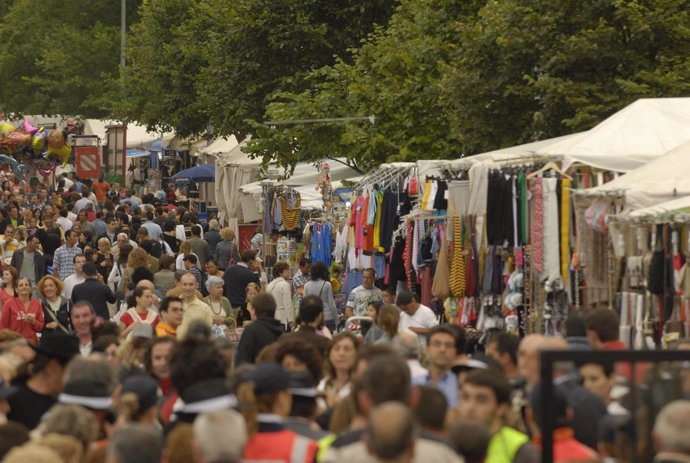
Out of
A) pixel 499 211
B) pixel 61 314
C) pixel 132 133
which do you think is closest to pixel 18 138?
pixel 132 133

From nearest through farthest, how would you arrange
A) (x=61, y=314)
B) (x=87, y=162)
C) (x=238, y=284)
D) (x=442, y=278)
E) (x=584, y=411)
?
(x=584, y=411), (x=61, y=314), (x=442, y=278), (x=238, y=284), (x=87, y=162)

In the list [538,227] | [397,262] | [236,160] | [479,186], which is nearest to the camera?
[538,227]

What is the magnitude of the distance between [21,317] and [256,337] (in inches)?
200

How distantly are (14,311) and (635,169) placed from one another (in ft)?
21.6

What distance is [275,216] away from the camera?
30.0m

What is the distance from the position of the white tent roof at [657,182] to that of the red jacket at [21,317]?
6120 millimetres

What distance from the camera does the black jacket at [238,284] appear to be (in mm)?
22016

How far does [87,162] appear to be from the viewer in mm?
46188

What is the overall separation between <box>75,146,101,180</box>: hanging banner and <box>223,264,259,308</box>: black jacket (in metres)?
24.0

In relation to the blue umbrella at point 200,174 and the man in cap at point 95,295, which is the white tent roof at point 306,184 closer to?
the man in cap at point 95,295

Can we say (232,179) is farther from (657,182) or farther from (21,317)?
(657,182)

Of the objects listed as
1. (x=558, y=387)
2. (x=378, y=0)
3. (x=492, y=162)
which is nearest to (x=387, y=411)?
(x=558, y=387)

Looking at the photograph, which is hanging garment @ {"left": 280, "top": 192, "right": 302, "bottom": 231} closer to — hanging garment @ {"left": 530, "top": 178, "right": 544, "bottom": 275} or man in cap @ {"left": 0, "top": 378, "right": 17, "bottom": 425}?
hanging garment @ {"left": 530, "top": 178, "right": 544, "bottom": 275}

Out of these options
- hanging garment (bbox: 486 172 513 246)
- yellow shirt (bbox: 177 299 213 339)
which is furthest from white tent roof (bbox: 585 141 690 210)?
yellow shirt (bbox: 177 299 213 339)
